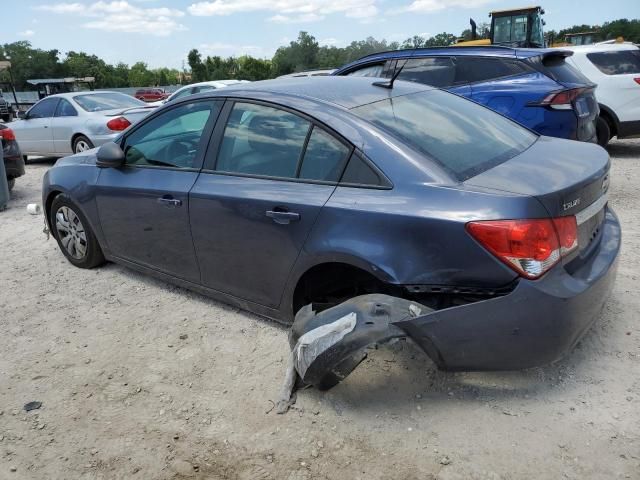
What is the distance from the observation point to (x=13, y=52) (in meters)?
85.0

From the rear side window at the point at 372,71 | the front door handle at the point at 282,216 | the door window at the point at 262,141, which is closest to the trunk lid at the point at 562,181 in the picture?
the front door handle at the point at 282,216

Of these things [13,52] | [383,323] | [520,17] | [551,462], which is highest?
[13,52]

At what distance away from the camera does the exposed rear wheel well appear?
2729mm

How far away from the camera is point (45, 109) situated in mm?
10383

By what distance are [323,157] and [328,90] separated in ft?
1.78

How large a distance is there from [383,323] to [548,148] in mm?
1510

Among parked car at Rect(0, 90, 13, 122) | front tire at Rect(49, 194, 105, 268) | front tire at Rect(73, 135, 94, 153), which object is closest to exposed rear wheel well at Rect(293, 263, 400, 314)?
front tire at Rect(49, 194, 105, 268)

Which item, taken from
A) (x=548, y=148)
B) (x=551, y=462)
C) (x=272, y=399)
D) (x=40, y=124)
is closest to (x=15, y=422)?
(x=272, y=399)

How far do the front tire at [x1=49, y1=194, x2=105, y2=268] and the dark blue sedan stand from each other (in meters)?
0.45

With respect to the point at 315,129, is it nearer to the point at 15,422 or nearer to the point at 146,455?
the point at 146,455

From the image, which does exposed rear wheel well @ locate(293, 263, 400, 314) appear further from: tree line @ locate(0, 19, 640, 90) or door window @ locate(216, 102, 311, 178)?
tree line @ locate(0, 19, 640, 90)

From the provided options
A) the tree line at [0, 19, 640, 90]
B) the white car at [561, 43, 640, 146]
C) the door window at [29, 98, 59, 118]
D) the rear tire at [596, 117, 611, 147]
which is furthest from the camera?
the tree line at [0, 19, 640, 90]

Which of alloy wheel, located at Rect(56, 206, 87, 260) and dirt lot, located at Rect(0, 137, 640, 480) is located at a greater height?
alloy wheel, located at Rect(56, 206, 87, 260)

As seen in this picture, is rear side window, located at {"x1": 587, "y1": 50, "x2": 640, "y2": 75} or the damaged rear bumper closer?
the damaged rear bumper
